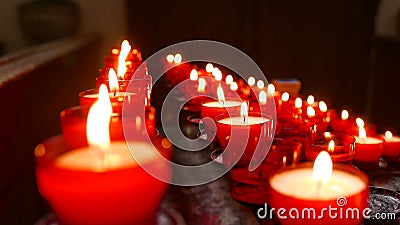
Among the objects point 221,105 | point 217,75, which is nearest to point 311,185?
point 221,105

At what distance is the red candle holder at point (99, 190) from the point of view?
0.41 metres

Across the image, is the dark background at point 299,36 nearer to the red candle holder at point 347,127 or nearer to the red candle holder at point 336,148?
the red candle holder at point 347,127

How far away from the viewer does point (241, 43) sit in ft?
11.8

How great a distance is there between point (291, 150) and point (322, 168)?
0.36 feet

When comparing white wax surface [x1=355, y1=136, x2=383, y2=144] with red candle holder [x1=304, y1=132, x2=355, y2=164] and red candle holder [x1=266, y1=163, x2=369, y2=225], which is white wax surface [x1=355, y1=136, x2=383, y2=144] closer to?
red candle holder [x1=304, y1=132, x2=355, y2=164]

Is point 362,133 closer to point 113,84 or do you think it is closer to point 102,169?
point 113,84

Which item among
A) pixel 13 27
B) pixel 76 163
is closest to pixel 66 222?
pixel 76 163

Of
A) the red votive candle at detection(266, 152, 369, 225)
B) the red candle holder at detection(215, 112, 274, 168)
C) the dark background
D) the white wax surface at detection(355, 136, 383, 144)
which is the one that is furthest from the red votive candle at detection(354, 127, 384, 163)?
the dark background

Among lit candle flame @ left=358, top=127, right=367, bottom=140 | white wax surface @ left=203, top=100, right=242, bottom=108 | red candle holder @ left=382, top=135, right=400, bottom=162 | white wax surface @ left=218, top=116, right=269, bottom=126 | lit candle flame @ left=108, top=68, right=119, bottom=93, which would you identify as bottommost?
red candle holder @ left=382, top=135, right=400, bottom=162

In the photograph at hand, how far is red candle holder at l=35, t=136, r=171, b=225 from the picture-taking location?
41 centimetres

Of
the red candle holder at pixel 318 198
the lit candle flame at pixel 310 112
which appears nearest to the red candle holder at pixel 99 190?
the red candle holder at pixel 318 198

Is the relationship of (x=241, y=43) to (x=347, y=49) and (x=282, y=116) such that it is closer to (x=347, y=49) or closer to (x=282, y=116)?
(x=347, y=49)

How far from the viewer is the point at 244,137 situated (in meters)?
0.79

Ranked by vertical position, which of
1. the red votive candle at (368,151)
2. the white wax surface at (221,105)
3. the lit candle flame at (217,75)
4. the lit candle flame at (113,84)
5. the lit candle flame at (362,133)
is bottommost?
the red votive candle at (368,151)
